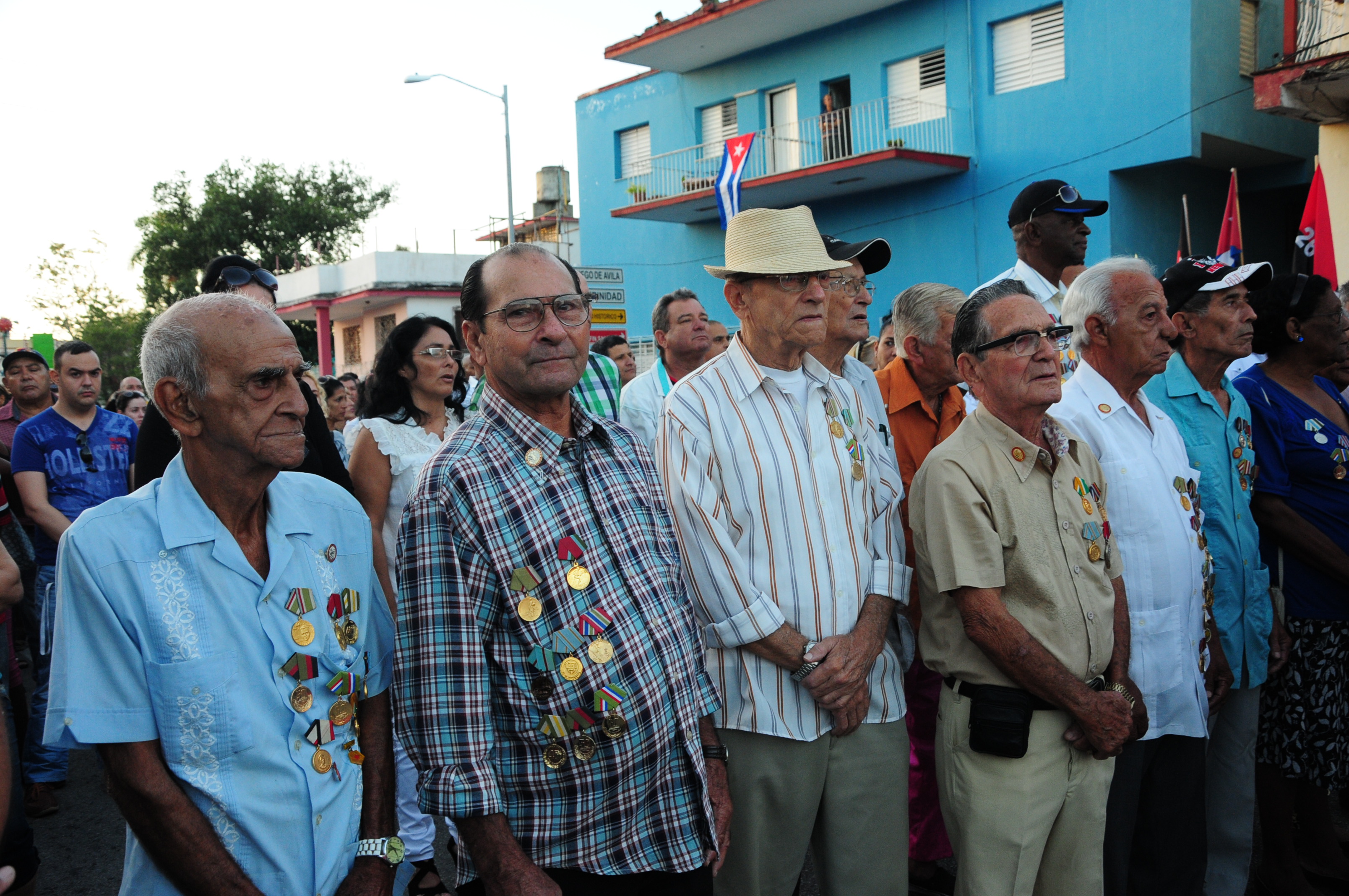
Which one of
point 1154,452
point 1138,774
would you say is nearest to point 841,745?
point 1138,774

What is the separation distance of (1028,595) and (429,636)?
178 cm

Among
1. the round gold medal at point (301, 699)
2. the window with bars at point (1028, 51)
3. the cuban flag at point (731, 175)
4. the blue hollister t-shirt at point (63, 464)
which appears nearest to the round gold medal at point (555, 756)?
the round gold medal at point (301, 699)

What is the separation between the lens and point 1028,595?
2867 mm

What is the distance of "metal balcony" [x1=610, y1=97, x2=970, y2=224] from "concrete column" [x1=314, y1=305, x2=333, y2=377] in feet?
42.4

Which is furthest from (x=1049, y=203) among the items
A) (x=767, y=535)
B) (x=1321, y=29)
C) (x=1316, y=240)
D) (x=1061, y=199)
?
(x=1321, y=29)

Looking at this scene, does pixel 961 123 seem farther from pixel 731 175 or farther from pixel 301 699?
pixel 301 699

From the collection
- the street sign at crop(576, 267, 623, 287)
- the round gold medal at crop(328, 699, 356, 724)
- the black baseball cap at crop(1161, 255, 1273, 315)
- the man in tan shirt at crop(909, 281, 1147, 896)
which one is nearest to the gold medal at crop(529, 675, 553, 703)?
the round gold medal at crop(328, 699, 356, 724)

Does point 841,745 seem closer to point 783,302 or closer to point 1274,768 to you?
point 783,302

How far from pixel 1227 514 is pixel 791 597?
2.01m

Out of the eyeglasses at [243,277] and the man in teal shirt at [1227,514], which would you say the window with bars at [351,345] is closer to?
the eyeglasses at [243,277]

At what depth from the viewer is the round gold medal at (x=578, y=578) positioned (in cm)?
218

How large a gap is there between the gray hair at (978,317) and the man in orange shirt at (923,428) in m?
0.69

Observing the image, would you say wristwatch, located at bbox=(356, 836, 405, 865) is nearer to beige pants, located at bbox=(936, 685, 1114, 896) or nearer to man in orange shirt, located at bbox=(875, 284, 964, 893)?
beige pants, located at bbox=(936, 685, 1114, 896)

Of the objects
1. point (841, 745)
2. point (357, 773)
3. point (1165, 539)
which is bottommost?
point (841, 745)
